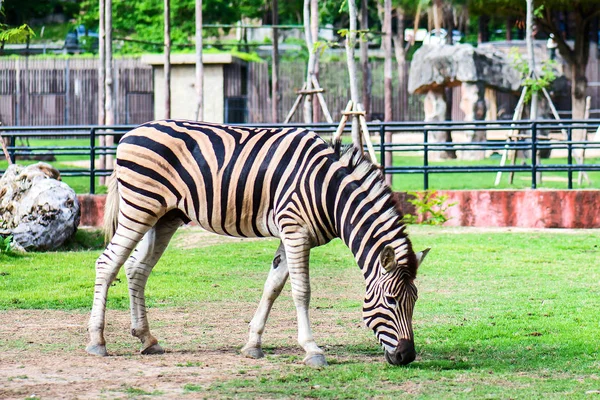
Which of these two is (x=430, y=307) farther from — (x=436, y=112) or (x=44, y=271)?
(x=436, y=112)

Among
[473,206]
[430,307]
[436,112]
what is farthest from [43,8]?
[430,307]

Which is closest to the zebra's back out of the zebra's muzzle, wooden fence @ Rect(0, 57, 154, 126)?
the zebra's muzzle

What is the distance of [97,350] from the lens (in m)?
6.61

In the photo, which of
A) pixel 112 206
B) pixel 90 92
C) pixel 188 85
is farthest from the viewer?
pixel 90 92

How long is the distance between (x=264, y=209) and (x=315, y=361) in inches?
43.6

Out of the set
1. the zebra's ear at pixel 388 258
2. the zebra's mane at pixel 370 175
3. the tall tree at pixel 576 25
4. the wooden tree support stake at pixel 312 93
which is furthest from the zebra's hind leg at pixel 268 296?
the tall tree at pixel 576 25

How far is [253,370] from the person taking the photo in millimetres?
6098

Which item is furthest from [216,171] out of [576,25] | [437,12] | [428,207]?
[437,12]

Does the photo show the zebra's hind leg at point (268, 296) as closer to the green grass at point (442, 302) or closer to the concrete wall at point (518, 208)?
the green grass at point (442, 302)

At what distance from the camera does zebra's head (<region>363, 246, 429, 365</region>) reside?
239 inches

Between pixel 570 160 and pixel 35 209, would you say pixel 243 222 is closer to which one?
pixel 35 209

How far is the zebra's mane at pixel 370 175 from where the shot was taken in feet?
20.8

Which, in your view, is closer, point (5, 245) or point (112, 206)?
point (112, 206)

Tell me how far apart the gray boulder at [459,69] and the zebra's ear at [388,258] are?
2265 cm
